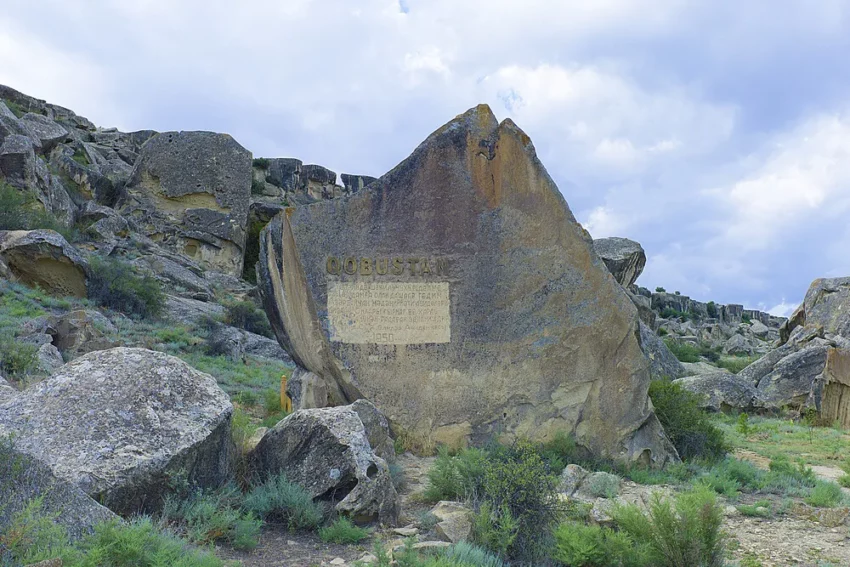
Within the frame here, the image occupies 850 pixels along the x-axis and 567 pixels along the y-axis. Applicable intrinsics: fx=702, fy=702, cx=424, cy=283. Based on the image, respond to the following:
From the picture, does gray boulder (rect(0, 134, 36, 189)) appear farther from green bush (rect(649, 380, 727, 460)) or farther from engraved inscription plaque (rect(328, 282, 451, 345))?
green bush (rect(649, 380, 727, 460))

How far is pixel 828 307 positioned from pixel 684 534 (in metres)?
17.4

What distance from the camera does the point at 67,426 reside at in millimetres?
4129

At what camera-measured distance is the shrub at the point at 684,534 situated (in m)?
4.16

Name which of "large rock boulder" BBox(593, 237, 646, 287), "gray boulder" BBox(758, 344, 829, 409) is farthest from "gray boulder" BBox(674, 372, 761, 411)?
"large rock boulder" BBox(593, 237, 646, 287)

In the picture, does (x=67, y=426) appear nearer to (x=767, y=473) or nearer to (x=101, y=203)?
(x=767, y=473)

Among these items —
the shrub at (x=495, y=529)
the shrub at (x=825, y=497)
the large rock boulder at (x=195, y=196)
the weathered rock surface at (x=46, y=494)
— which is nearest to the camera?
the weathered rock surface at (x=46, y=494)

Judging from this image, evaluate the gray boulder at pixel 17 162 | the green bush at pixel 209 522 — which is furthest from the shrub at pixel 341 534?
the gray boulder at pixel 17 162

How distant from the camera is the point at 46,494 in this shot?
3500mm

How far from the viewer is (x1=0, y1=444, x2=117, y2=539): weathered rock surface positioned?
3.43m

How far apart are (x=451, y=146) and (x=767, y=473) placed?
15.8ft

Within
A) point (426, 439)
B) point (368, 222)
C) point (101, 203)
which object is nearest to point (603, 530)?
Result: point (426, 439)

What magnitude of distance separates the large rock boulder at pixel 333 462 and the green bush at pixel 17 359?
4159 mm

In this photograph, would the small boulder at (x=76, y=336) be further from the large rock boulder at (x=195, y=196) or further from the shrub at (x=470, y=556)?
the large rock boulder at (x=195, y=196)

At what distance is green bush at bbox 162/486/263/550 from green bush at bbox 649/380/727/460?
17.2ft
